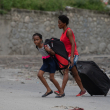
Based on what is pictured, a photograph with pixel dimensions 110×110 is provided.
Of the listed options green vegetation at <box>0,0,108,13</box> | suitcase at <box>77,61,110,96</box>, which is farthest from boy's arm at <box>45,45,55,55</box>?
green vegetation at <box>0,0,108,13</box>

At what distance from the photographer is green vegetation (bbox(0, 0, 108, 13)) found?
12.2 m

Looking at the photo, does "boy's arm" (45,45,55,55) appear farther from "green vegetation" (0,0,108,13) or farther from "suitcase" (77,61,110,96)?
"green vegetation" (0,0,108,13)

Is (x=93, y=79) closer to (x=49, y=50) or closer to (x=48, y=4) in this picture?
(x=49, y=50)

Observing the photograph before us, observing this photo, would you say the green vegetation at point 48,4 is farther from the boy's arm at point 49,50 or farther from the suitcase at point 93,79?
the boy's arm at point 49,50

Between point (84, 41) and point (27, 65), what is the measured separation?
5563 millimetres

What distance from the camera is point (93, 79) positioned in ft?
16.4

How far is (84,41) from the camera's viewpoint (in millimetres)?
14672

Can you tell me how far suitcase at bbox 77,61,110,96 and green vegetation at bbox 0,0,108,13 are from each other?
303 inches

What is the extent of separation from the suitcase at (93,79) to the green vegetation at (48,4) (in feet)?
25.3

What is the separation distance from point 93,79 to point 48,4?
29.6ft

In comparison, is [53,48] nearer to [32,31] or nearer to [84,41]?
[32,31]

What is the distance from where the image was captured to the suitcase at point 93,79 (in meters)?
4.97

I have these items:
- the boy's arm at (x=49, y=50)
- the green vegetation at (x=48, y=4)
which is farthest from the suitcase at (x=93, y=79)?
the green vegetation at (x=48, y=4)

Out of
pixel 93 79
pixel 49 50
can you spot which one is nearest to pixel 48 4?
pixel 93 79
